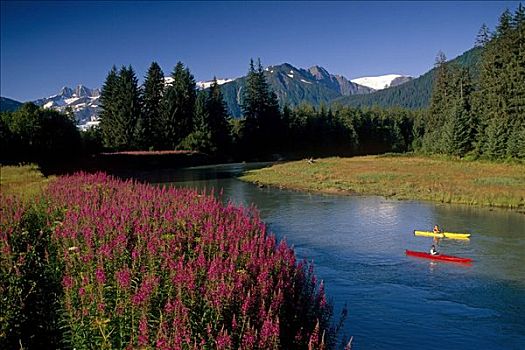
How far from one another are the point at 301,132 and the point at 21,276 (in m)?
122

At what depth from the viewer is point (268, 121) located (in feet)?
383

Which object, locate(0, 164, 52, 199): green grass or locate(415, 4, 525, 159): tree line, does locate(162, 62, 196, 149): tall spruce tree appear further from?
locate(0, 164, 52, 199): green grass

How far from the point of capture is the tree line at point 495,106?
67.5 metres

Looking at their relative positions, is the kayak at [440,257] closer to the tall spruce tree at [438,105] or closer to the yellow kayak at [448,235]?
the yellow kayak at [448,235]

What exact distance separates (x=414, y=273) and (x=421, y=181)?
100 feet

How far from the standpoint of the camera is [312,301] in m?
9.36

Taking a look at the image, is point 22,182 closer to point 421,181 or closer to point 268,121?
point 421,181

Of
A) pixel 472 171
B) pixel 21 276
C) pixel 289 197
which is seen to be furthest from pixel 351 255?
pixel 472 171

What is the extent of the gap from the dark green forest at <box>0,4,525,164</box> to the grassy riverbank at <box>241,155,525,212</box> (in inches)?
498

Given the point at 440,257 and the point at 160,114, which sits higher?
the point at 160,114

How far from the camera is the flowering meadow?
237 inches

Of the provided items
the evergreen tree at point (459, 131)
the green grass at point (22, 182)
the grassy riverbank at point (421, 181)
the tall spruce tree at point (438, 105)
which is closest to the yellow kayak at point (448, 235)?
the grassy riverbank at point (421, 181)

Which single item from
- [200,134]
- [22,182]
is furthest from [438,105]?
[22,182]

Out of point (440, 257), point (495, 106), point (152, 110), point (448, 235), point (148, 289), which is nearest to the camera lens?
point (148, 289)
